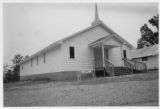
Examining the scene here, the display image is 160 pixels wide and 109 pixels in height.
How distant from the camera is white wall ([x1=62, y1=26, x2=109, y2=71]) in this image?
49.7 ft

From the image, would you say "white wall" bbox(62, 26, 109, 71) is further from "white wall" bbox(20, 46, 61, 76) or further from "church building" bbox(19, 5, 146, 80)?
"white wall" bbox(20, 46, 61, 76)

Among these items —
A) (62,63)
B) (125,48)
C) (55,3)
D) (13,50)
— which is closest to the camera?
(55,3)

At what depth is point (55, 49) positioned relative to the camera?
15.9 metres

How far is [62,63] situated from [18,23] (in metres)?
6.13

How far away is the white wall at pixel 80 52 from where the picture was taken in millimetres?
15141

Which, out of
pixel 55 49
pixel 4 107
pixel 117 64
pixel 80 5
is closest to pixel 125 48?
pixel 117 64

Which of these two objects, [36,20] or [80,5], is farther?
[36,20]

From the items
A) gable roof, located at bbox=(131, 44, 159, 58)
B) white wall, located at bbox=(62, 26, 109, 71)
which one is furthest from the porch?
gable roof, located at bbox=(131, 44, 159, 58)

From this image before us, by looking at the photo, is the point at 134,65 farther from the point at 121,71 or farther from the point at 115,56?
the point at 121,71

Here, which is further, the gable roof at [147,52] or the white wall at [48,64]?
the gable roof at [147,52]

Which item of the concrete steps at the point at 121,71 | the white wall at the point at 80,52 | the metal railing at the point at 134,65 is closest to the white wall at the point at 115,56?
the metal railing at the point at 134,65

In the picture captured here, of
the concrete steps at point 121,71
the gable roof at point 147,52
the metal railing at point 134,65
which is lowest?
the concrete steps at point 121,71

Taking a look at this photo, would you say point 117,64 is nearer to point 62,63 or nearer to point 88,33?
point 88,33

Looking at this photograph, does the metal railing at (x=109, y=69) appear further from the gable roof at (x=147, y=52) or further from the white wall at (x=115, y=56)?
the gable roof at (x=147, y=52)
